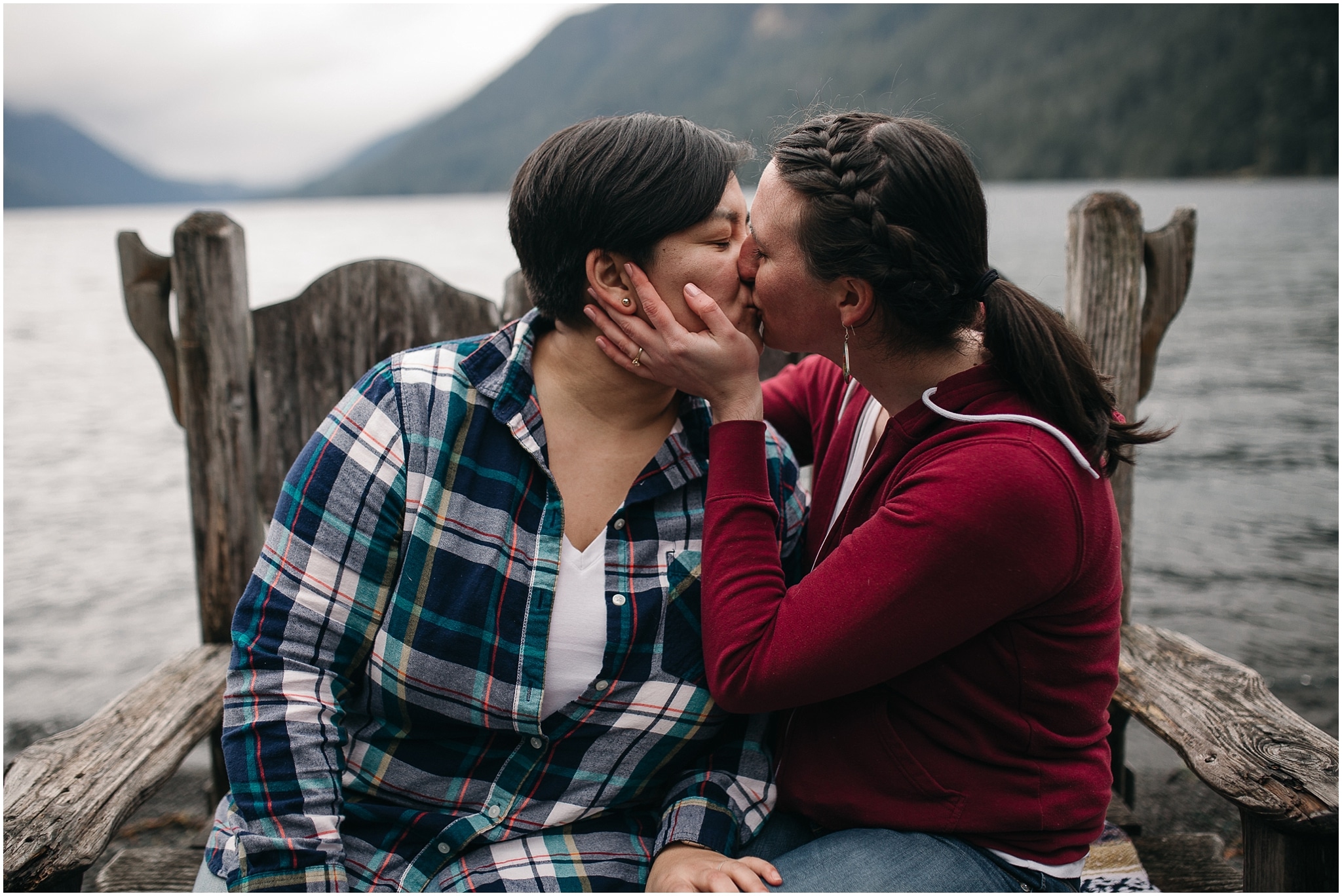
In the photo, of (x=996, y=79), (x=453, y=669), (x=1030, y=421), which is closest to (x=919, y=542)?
(x=1030, y=421)

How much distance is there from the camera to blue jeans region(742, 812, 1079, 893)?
179cm

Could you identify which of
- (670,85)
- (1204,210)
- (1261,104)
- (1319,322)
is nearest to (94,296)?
(1319,322)

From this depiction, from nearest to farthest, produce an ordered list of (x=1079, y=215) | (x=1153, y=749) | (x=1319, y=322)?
(x=1079, y=215) → (x=1153, y=749) → (x=1319, y=322)

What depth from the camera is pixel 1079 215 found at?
2.61m

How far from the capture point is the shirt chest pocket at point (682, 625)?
2.01m

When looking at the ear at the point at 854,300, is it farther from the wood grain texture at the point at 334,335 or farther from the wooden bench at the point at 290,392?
the wood grain texture at the point at 334,335

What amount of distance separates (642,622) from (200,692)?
128cm

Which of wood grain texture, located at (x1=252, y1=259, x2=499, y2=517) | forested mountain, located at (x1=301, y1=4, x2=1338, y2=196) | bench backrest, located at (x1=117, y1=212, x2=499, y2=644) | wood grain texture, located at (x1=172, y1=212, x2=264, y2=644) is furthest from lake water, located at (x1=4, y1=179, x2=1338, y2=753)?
forested mountain, located at (x1=301, y1=4, x2=1338, y2=196)

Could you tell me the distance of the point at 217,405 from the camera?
8.66ft

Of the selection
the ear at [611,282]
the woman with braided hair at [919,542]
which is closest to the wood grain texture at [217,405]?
the ear at [611,282]

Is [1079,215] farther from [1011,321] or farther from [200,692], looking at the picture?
[200,692]

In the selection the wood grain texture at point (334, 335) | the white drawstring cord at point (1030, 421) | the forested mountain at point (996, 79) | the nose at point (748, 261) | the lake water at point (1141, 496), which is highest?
the forested mountain at point (996, 79)

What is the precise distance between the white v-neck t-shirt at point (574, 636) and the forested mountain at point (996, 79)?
4209cm

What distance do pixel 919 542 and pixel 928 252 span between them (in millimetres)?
607
